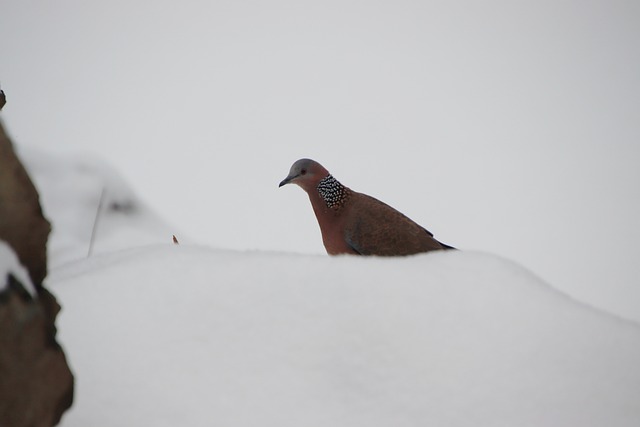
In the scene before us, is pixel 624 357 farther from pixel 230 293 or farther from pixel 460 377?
pixel 230 293

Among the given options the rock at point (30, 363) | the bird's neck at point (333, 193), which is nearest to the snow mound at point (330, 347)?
the rock at point (30, 363)

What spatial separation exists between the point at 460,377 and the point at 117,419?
2.74ft

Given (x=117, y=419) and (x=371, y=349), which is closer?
(x=117, y=419)

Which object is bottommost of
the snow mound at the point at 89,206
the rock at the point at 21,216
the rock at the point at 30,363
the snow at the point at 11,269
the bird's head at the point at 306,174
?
the snow mound at the point at 89,206

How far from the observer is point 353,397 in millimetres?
1183

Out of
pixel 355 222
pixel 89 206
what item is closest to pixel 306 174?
pixel 355 222

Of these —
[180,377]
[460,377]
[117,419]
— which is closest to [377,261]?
[460,377]

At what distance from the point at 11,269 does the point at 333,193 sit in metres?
2.90

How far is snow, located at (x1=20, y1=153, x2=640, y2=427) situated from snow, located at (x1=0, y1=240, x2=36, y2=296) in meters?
0.32

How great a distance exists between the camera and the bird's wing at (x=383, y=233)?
3.29m

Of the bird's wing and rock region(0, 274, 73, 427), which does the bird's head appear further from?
rock region(0, 274, 73, 427)

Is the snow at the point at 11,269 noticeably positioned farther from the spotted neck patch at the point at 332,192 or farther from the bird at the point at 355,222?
the spotted neck patch at the point at 332,192

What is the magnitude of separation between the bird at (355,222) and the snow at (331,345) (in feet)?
5.84

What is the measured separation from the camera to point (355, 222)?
136 inches
